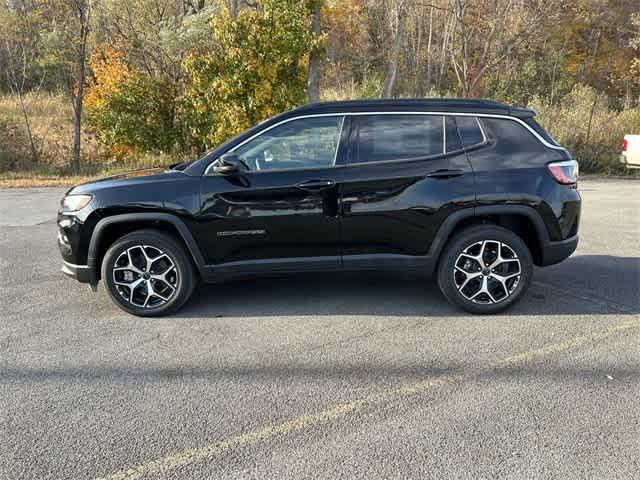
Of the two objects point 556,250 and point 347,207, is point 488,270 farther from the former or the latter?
point 347,207

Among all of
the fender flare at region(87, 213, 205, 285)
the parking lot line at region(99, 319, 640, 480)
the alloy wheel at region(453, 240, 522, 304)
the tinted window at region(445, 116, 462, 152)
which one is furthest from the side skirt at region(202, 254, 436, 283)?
the parking lot line at region(99, 319, 640, 480)

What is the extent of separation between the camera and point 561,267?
5582mm

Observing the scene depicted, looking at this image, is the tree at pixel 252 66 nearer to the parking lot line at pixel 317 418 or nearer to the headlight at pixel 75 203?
the headlight at pixel 75 203

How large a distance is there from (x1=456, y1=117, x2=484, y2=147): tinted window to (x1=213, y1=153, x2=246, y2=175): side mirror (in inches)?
75.5

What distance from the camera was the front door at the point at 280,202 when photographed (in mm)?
4125

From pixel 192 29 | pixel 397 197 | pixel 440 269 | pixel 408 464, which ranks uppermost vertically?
pixel 192 29

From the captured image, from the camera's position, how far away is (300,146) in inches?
168

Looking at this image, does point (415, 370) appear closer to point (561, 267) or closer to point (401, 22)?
point (561, 267)

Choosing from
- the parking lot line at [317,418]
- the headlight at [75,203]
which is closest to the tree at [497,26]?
the parking lot line at [317,418]

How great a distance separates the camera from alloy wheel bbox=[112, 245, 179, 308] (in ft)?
14.0

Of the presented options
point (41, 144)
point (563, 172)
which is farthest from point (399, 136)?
point (41, 144)

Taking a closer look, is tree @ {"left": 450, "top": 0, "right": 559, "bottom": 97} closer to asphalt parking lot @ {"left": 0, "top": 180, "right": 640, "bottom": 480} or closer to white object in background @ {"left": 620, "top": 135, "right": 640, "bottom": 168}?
white object in background @ {"left": 620, "top": 135, "right": 640, "bottom": 168}

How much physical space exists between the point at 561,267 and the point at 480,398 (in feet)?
10.6

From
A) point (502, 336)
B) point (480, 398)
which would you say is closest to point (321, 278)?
point (502, 336)
